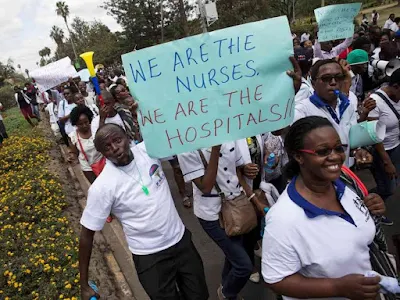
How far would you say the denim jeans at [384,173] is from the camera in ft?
11.2

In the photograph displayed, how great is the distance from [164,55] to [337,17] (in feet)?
14.7

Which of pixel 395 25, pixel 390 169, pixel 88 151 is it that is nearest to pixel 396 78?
pixel 390 169

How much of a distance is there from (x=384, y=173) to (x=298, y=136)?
2.21 m

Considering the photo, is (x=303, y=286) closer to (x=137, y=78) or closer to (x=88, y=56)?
(x=137, y=78)

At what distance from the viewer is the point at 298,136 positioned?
1.68 meters

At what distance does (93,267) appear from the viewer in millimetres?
3926

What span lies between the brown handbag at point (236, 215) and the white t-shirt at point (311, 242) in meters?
0.99

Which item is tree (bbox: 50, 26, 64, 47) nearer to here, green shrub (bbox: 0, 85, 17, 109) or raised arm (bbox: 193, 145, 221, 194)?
green shrub (bbox: 0, 85, 17, 109)

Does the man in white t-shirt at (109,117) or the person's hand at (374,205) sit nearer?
the person's hand at (374,205)

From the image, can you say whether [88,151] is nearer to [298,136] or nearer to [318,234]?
[298,136]

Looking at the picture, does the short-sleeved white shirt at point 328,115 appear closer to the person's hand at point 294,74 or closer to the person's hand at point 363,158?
the person's hand at point 363,158

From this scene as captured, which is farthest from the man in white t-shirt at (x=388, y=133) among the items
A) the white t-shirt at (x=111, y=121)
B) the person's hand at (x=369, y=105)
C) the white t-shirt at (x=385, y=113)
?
the white t-shirt at (x=111, y=121)

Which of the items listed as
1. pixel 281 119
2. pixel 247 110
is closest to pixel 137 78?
pixel 247 110

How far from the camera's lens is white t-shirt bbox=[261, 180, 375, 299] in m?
1.50
